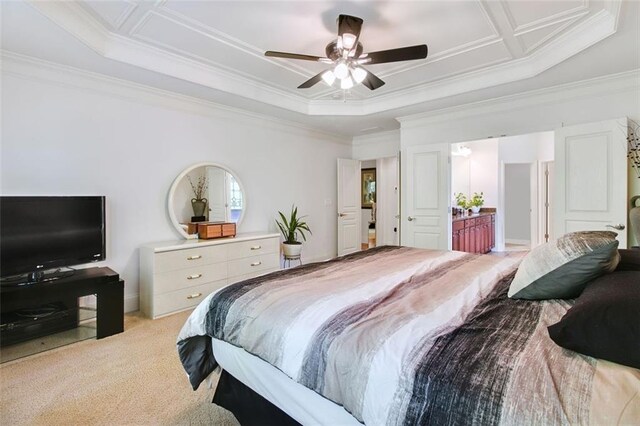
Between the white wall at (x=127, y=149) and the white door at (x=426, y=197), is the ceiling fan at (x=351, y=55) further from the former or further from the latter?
the white door at (x=426, y=197)

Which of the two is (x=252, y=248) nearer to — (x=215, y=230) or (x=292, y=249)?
(x=215, y=230)

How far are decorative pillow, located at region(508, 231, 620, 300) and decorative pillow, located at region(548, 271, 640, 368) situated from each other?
25 cm

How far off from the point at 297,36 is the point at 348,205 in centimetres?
370

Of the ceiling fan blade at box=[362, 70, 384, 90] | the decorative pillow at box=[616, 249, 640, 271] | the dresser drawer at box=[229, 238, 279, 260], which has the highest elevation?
the ceiling fan blade at box=[362, 70, 384, 90]

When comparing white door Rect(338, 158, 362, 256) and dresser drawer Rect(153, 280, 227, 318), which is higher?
white door Rect(338, 158, 362, 256)

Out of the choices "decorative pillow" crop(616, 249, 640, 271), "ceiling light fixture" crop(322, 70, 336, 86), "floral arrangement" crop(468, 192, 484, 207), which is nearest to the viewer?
"decorative pillow" crop(616, 249, 640, 271)

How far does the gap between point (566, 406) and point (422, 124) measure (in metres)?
4.38

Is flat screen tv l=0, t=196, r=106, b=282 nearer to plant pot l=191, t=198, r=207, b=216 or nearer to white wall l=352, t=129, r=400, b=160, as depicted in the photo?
plant pot l=191, t=198, r=207, b=216

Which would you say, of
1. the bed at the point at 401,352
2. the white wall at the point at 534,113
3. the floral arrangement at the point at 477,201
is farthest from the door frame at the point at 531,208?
the bed at the point at 401,352

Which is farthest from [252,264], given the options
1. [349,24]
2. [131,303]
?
[349,24]

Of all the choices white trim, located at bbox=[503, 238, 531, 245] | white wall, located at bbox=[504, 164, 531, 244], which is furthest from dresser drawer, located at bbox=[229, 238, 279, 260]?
white trim, located at bbox=[503, 238, 531, 245]

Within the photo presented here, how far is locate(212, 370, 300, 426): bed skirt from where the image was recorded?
143 centimetres

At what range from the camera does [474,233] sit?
19.0ft

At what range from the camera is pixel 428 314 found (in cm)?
128
